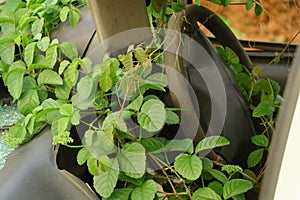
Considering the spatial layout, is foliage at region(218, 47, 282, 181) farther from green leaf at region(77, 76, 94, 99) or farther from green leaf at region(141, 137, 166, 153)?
green leaf at region(77, 76, 94, 99)

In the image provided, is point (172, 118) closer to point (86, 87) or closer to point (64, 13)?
point (86, 87)

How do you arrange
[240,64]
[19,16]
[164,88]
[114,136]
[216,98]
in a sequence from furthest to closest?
[240,64] < [19,16] < [216,98] < [164,88] < [114,136]

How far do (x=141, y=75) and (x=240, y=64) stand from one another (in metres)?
0.48

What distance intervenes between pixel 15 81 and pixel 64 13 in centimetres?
23

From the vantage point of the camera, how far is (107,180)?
37.9 inches

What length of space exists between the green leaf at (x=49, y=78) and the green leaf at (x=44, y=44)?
58 mm

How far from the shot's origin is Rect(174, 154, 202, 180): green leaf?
3.18 ft

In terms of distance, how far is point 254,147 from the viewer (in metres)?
1.30

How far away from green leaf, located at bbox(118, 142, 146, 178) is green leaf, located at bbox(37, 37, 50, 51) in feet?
1.21

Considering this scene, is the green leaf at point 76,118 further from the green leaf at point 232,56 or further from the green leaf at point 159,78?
the green leaf at point 232,56

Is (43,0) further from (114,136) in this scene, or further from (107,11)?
(114,136)

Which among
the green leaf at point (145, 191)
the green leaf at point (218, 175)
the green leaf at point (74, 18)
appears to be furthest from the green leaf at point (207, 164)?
the green leaf at point (74, 18)

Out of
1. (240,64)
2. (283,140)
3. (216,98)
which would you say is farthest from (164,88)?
(283,140)

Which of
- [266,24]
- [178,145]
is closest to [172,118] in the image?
[178,145]
